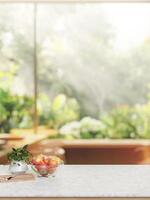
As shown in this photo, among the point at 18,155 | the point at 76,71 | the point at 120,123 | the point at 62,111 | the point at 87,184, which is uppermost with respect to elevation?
the point at 76,71

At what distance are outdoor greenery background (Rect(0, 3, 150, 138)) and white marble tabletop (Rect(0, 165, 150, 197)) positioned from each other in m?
4.62

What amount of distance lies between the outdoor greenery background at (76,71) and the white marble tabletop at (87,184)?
462 centimetres

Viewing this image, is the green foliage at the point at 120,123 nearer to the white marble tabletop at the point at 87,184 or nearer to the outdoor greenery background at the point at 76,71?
the outdoor greenery background at the point at 76,71

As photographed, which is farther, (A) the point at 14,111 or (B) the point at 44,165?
(A) the point at 14,111

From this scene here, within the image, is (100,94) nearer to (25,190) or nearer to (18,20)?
(18,20)

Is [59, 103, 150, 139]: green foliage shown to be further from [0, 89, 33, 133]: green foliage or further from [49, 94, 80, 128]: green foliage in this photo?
[0, 89, 33, 133]: green foliage

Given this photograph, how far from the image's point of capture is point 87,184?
2.19 m

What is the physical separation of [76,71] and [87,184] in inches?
202

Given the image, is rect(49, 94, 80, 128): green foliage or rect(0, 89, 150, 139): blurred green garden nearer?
rect(0, 89, 150, 139): blurred green garden

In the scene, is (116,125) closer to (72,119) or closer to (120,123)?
(120,123)

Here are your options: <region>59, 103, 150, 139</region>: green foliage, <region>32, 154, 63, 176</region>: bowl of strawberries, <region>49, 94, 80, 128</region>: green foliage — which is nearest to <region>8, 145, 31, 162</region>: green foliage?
<region>32, 154, 63, 176</region>: bowl of strawberries

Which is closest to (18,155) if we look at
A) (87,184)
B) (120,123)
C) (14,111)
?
(87,184)

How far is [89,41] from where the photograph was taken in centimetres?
729

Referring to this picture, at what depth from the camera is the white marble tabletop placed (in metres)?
2.04
